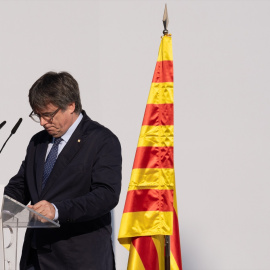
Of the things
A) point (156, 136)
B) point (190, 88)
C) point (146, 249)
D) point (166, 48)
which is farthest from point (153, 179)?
point (190, 88)

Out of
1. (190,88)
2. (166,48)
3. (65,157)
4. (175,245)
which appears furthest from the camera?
(190,88)

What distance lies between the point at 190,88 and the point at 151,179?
122 centimetres

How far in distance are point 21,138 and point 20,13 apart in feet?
2.51

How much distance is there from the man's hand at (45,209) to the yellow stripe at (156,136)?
65cm

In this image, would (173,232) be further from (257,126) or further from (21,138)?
(21,138)

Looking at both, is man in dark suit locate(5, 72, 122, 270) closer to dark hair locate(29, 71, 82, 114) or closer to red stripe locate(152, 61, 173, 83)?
dark hair locate(29, 71, 82, 114)

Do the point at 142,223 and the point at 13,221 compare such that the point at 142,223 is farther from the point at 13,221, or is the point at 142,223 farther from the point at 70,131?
the point at 13,221

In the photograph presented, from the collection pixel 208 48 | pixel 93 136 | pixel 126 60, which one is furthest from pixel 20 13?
pixel 93 136

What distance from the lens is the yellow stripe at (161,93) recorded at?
2883 millimetres

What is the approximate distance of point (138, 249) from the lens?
2.89 metres

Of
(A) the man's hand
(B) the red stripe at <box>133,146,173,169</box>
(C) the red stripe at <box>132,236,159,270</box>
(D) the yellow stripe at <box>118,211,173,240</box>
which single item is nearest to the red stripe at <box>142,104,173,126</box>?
(B) the red stripe at <box>133,146,173,169</box>

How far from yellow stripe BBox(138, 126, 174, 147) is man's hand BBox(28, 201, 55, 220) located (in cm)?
65

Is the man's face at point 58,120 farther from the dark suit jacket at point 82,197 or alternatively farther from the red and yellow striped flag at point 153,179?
the red and yellow striped flag at point 153,179

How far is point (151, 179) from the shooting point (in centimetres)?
290
